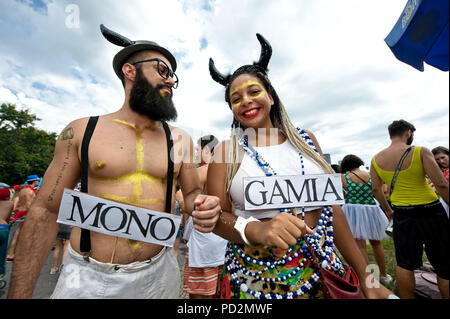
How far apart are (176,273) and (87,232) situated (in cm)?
75

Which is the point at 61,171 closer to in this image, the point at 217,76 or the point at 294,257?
the point at 217,76

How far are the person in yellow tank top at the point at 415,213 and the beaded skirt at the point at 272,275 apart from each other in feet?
7.99

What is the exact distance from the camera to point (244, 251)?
4.39 feet

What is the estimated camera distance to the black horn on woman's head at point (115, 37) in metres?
2.00

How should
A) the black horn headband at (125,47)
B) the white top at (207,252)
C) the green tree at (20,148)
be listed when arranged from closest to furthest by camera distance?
the black horn headband at (125,47), the white top at (207,252), the green tree at (20,148)

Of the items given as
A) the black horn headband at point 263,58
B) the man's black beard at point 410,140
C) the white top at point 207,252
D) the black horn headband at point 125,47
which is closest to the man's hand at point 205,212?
the black horn headband at point 263,58

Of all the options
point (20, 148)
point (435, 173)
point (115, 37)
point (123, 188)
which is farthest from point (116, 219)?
point (20, 148)

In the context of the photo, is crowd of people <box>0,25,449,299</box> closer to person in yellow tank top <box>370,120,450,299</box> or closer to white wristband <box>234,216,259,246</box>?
white wristband <box>234,216,259,246</box>

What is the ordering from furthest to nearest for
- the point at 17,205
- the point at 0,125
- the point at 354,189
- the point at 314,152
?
the point at 0,125 → the point at 17,205 → the point at 354,189 → the point at 314,152

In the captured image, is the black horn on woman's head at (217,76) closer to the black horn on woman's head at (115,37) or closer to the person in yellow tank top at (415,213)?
the black horn on woman's head at (115,37)
